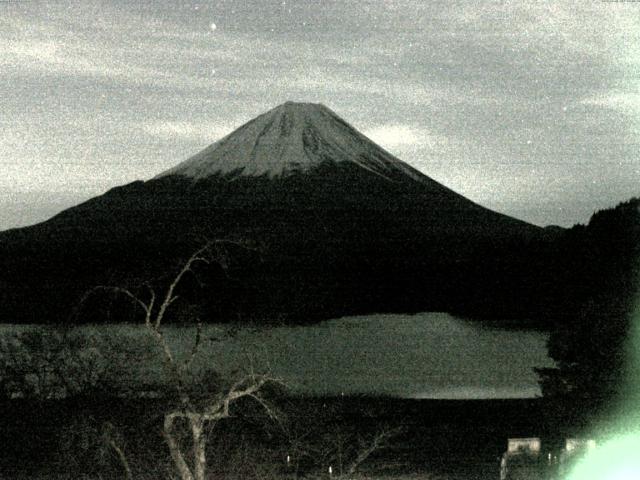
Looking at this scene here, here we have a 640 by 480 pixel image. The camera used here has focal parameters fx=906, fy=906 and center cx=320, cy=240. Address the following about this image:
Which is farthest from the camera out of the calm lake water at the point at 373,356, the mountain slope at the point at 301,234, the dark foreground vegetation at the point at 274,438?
the mountain slope at the point at 301,234

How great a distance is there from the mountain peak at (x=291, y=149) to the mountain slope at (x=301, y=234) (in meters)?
0.22

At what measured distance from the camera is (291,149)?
141500 millimetres

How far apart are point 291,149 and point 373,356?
92.3 meters

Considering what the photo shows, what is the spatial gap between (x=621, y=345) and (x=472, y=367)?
33191 millimetres

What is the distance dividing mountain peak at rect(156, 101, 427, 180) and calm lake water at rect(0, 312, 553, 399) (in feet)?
204

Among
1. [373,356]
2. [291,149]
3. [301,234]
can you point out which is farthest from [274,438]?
[291,149]

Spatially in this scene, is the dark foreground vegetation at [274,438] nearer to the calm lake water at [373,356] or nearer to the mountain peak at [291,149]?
the calm lake water at [373,356]

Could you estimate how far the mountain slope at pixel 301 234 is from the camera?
263 ft

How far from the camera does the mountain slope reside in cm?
8031

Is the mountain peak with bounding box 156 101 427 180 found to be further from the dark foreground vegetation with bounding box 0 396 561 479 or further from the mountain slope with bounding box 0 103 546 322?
the dark foreground vegetation with bounding box 0 396 561 479

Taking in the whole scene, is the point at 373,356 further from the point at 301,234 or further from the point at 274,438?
the point at 301,234

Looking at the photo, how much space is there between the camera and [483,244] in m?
80.3

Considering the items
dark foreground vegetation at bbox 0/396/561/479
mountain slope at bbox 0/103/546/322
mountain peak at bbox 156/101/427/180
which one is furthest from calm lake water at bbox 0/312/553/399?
mountain peak at bbox 156/101/427/180

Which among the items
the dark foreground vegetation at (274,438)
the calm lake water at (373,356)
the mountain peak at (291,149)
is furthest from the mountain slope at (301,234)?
the dark foreground vegetation at (274,438)
